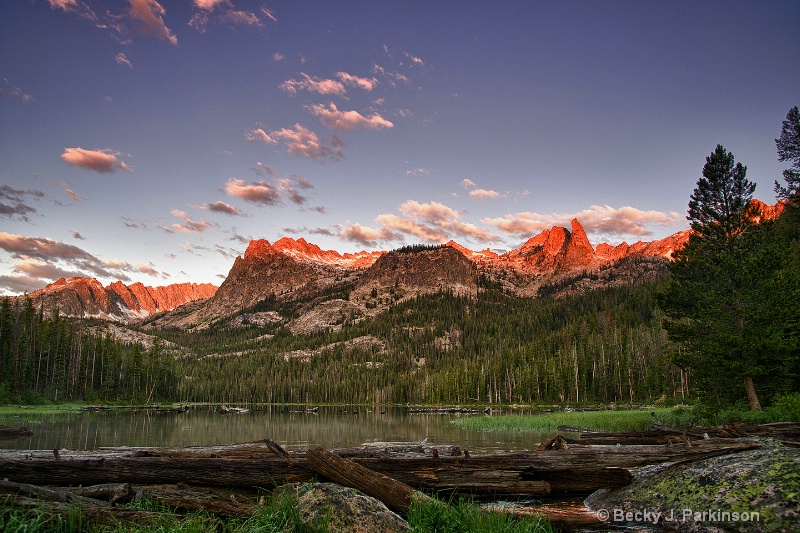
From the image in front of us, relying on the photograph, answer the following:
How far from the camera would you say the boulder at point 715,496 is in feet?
23.1

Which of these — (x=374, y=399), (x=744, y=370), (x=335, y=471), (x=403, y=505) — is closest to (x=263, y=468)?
(x=335, y=471)

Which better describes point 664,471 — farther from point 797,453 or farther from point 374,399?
point 374,399

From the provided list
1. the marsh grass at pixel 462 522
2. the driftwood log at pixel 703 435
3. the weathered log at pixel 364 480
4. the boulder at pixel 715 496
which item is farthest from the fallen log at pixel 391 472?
the driftwood log at pixel 703 435

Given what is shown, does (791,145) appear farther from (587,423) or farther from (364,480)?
(364,480)

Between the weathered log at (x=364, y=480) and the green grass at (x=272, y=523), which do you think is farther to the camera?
the weathered log at (x=364, y=480)

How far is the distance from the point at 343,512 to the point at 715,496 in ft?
21.1

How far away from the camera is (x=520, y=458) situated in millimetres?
10844

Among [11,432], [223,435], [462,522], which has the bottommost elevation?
[223,435]

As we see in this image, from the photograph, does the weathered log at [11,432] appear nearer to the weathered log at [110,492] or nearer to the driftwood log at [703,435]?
the weathered log at [110,492]

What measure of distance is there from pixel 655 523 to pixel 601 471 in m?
1.89

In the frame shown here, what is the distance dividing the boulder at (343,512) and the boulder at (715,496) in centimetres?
465

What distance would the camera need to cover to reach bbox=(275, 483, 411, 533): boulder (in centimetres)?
675

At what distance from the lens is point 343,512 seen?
709 cm

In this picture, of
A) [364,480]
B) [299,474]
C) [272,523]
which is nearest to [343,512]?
[272,523]
